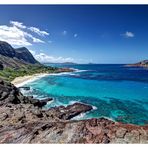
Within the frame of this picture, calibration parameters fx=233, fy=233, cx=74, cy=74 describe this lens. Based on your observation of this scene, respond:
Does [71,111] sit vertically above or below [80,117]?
above

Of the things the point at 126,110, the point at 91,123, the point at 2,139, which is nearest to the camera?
the point at 2,139

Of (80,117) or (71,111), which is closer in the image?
(80,117)

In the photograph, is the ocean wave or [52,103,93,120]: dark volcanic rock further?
the ocean wave

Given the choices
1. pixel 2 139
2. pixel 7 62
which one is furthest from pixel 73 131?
pixel 7 62

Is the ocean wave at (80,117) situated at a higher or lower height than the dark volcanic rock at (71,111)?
lower

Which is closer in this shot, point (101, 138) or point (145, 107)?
point (101, 138)

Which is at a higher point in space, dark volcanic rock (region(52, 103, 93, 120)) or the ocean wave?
dark volcanic rock (region(52, 103, 93, 120))

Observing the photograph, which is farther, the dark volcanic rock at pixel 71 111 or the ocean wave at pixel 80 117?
the ocean wave at pixel 80 117
